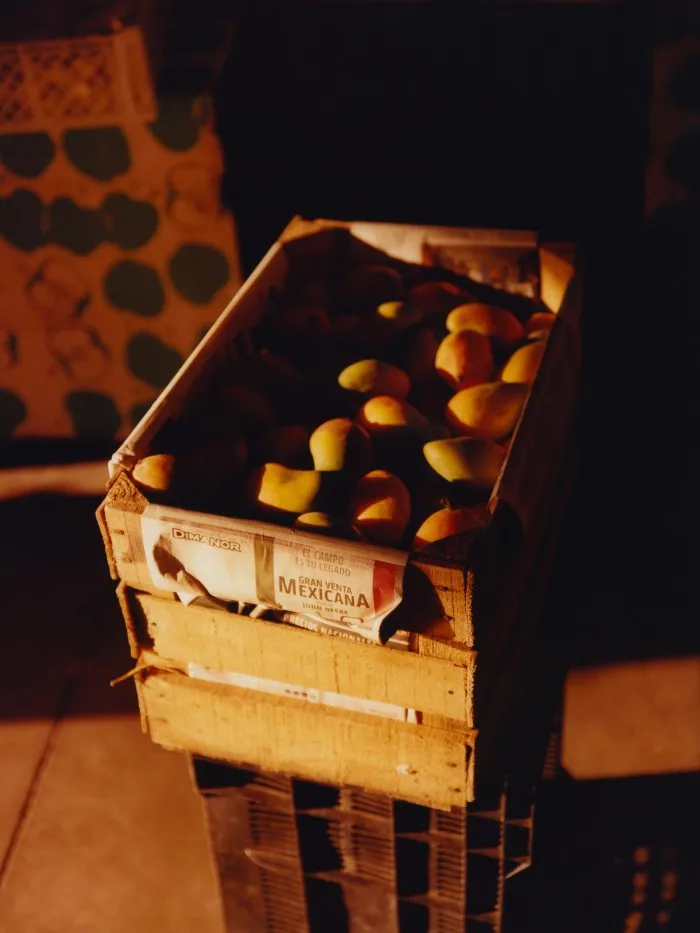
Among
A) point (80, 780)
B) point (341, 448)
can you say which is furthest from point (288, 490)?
point (80, 780)

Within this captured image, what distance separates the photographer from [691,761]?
2516 mm

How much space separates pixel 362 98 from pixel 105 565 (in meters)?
1.68

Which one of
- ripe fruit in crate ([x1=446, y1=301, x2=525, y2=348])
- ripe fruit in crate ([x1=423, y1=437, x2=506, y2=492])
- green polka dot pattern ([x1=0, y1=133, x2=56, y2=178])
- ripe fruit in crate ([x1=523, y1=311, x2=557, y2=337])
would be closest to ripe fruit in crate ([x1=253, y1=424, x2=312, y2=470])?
ripe fruit in crate ([x1=423, y1=437, x2=506, y2=492])

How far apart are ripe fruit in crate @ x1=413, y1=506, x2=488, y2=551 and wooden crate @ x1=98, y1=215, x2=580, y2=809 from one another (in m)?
0.04

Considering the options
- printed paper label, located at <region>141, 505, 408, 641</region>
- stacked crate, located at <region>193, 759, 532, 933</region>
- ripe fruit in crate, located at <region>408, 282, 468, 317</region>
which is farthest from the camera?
ripe fruit in crate, located at <region>408, 282, 468, 317</region>

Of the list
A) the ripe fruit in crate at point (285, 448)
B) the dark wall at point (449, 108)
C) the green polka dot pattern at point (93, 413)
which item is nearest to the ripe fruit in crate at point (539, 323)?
the dark wall at point (449, 108)

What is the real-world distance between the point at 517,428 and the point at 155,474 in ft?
1.95

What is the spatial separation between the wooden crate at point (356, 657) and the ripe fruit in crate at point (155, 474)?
22 mm

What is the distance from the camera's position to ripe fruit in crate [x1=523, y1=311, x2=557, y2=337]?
2.07 meters

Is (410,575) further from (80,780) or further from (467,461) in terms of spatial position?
(80,780)

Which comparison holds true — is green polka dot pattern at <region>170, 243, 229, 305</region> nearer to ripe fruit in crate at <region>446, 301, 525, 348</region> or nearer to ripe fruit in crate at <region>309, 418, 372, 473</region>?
ripe fruit in crate at <region>446, 301, 525, 348</region>

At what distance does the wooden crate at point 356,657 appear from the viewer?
4.65 feet

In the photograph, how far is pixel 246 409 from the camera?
1.78 m

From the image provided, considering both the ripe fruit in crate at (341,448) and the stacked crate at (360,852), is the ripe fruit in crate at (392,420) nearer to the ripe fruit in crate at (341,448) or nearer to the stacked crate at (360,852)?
the ripe fruit in crate at (341,448)
